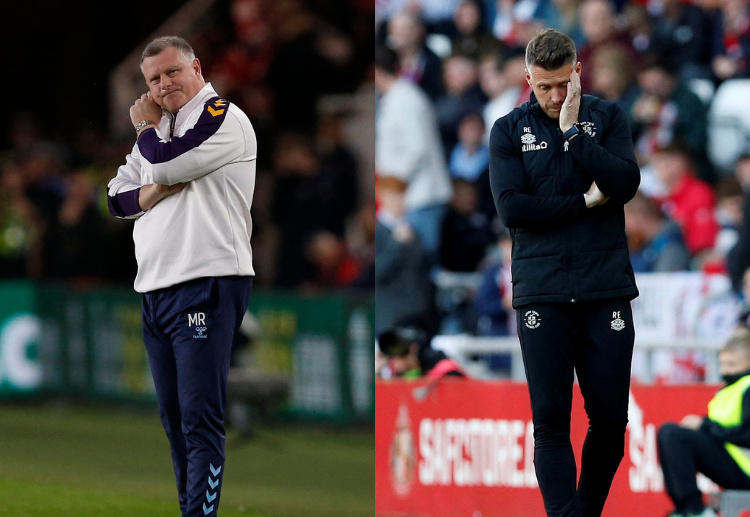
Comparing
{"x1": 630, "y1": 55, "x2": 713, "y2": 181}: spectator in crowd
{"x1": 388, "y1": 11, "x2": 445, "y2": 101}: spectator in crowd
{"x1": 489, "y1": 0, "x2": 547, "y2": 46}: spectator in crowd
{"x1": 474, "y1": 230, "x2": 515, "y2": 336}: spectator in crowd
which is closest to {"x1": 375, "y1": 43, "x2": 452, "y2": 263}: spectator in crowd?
{"x1": 388, "y1": 11, "x2": 445, "y2": 101}: spectator in crowd

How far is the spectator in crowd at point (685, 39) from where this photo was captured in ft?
38.2

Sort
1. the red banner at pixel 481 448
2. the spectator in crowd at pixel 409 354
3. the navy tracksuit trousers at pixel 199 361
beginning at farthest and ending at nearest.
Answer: the spectator in crowd at pixel 409 354
the red banner at pixel 481 448
the navy tracksuit trousers at pixel 199 361

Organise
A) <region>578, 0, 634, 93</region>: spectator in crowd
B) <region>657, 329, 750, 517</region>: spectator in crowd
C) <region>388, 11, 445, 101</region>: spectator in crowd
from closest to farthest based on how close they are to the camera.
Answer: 1. <region>657, 329, 750, 517</region>: spectator in crowd
2. <region>578, 0, 634, 93</region>: spectator in crowd
3. <region>388, 11, 445, 101</region>: spectator in crowd

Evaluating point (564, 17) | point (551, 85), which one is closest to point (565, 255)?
point (551, 85)

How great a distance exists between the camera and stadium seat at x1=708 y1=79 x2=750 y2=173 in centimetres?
1116

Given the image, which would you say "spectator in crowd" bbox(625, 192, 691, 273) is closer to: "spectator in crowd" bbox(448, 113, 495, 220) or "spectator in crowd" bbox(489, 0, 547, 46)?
"spectator in crowd" bbox(448, 113, 495, 220)

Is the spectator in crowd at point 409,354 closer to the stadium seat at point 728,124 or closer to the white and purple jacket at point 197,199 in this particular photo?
the white and purple jacket at point 197,199

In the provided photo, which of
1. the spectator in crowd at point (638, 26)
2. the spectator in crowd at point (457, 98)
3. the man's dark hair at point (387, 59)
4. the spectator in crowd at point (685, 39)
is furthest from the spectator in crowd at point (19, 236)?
the spectator in crowd at point (685, 39)

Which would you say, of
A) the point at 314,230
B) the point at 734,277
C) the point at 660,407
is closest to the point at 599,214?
the point at 660,407

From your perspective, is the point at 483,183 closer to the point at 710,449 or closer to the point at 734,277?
the point at 734,277

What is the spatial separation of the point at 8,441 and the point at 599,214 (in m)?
8.13

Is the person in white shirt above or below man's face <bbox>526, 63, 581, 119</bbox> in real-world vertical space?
below

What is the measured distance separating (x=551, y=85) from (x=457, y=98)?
7.59 m

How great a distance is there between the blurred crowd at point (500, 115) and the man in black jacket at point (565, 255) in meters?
5.06
